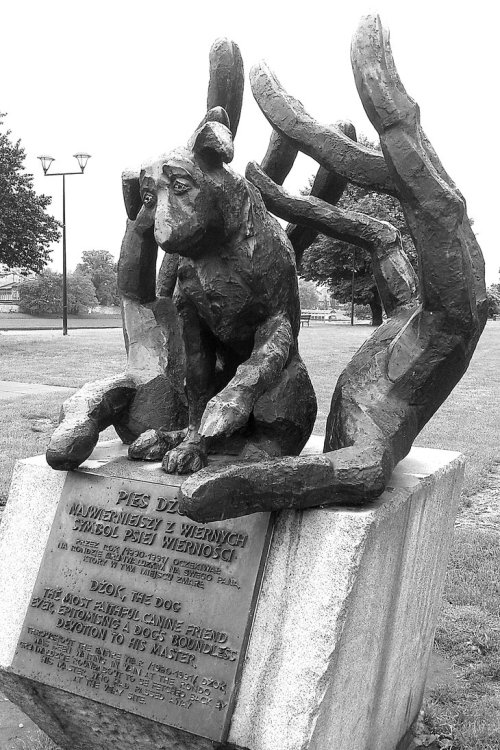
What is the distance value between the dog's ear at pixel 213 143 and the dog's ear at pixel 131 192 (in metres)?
0.76

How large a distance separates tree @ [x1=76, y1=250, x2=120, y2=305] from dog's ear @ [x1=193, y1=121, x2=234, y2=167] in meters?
57.6

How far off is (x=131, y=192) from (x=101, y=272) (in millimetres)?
63205

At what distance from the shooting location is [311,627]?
251cm

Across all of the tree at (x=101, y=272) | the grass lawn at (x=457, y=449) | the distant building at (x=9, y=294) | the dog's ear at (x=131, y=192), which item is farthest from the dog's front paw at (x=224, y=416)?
the tree at (x=101, y=272)

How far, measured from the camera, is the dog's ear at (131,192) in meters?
3.51

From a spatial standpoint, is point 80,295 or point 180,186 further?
point 80,295

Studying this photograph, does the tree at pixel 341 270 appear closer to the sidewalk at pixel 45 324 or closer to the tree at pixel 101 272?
the sidewalk at pixel 45 324

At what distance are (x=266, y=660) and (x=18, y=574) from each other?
44.7 inches

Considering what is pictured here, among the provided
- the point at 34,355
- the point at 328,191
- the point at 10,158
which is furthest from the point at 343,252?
the point at 328,191

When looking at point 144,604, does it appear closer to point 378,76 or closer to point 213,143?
point 213,143

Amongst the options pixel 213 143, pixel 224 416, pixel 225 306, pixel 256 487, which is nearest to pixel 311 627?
pixel 256 487

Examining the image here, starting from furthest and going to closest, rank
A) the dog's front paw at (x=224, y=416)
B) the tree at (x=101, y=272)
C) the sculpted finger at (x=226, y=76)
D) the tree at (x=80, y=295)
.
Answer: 1. the tree at (x=101, y=272)
2. the tree at (x=80, y=295)
3. the sculpted finger at (x=226, y=76)
4. the dog's front paw at (x=224, y=416)

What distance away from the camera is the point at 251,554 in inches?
104

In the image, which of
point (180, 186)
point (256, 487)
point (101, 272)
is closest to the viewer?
point (256, 487)
